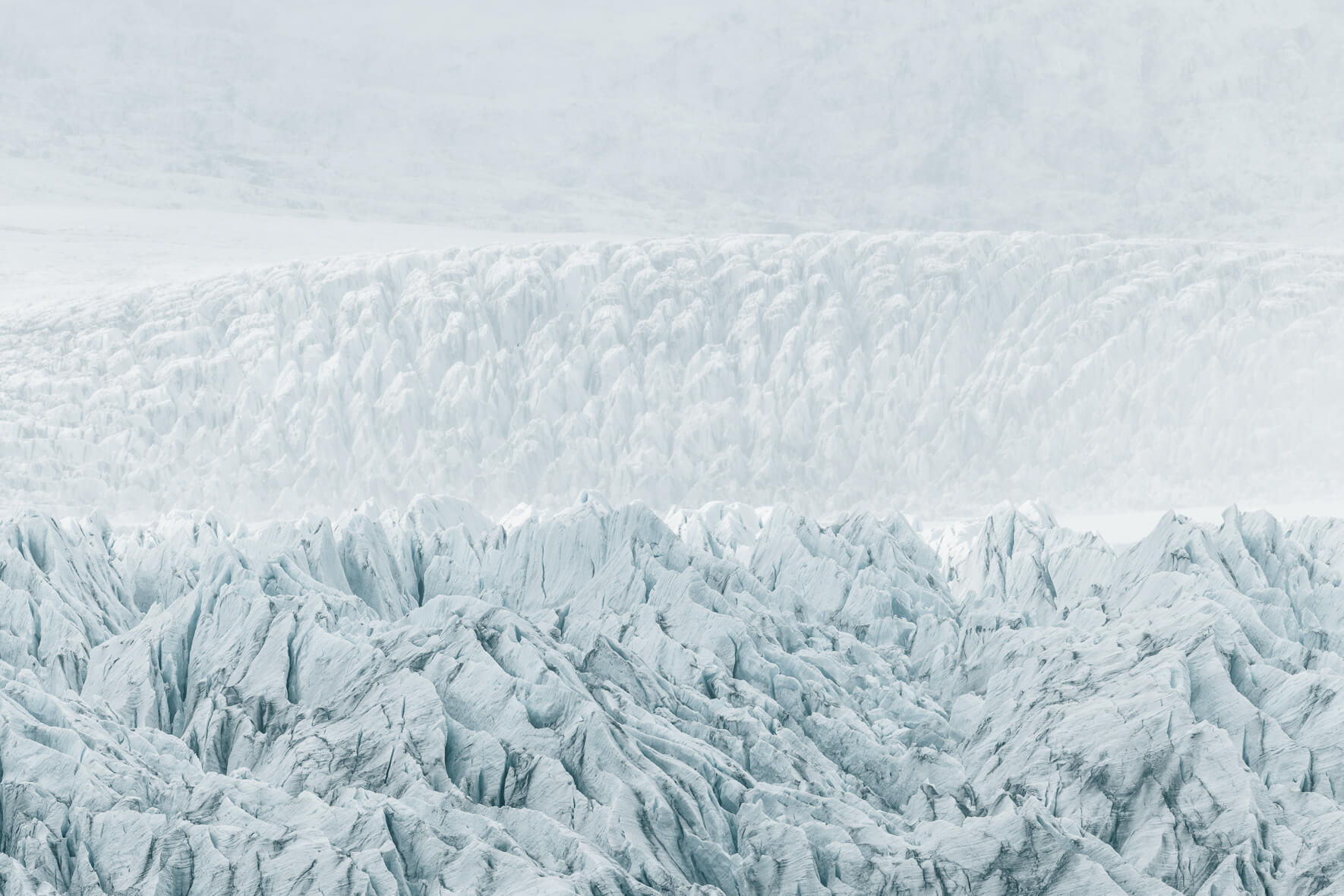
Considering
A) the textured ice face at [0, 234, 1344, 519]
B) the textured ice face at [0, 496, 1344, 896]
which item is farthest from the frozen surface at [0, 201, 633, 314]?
the textured ice face at [0, 496, 1344, 896]

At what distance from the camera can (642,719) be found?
111ft

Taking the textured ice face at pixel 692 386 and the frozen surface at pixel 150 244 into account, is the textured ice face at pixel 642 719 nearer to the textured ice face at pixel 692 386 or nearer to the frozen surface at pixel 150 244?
the textured ice face at pixel 692 386

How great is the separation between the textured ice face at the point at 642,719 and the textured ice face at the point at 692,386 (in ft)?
101

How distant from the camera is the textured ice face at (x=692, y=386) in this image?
82.6 meters

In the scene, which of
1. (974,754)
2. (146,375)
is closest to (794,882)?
(974,754)

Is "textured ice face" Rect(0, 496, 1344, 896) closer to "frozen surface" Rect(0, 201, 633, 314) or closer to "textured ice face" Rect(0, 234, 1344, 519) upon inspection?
"textured ice face" Rect(0, 234, 1344, 519)

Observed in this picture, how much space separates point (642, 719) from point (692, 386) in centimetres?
5307

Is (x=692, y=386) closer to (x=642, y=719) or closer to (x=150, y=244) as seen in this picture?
(x=150, y=244)

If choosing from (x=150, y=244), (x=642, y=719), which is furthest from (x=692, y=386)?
(x=642, y=719)

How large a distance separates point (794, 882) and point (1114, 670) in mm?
11523

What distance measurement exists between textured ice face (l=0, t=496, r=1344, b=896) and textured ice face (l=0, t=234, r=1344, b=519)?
30.9 metres

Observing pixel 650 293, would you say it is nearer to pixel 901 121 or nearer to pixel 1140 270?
pixel 1140 270

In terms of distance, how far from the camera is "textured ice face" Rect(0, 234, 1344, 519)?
271 ft

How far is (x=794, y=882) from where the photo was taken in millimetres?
29109
